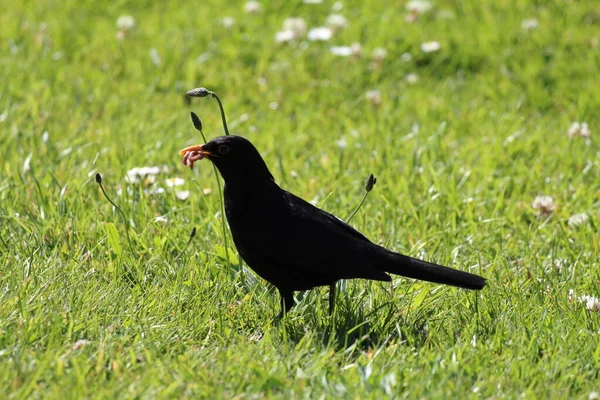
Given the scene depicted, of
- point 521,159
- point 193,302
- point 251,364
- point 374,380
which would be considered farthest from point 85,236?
point 521,159

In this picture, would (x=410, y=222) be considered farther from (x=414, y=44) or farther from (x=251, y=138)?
(x=414, y=44)

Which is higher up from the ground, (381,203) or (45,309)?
(45,309)

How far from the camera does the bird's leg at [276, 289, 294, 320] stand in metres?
3.78

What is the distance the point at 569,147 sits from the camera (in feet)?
19.7

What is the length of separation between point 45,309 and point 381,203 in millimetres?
2200

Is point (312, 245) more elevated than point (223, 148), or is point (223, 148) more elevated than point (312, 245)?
point (223, 148)

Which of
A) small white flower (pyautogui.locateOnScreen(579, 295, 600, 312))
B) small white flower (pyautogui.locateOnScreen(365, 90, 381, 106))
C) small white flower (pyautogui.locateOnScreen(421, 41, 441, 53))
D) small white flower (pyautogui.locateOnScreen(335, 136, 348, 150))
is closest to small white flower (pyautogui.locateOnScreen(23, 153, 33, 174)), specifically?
small white flower (pyautogui.locateOnScreen(335, 136, 348, 150))

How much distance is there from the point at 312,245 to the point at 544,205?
1913mm

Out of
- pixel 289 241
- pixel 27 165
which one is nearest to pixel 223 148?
pixel 289 241

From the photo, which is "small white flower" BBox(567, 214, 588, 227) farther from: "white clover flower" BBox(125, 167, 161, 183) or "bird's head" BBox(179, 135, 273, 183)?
"white clover flower" BBox(125, 167, 161, 183)

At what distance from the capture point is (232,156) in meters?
3.84

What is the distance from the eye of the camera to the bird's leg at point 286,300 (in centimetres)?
378

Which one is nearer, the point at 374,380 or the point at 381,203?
the point at 374,380

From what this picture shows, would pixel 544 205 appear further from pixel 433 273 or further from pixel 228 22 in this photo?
pixel 228 22
